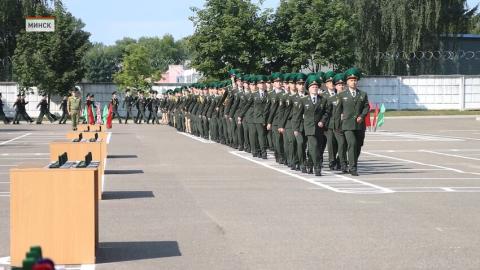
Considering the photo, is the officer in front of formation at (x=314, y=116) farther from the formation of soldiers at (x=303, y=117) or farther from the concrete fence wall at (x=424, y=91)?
the concrete fence wall at (x=424, y=91)

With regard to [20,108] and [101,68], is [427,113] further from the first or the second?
[101,68]

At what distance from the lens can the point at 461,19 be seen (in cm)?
7200

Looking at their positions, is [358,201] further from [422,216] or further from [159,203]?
[159,203]

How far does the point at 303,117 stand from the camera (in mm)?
19438

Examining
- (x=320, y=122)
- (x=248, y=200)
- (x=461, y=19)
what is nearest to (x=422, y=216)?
(x=248, y=200)

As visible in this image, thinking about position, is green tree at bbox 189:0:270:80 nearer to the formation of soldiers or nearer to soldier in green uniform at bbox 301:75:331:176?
the formation of soldiers

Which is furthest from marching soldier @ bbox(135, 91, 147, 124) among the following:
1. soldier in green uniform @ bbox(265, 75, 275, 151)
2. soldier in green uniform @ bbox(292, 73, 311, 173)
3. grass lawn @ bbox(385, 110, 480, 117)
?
soldier in green uniform @ bbox(292, 73, 311, 173)

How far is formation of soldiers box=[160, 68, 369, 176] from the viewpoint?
1895 centimetres

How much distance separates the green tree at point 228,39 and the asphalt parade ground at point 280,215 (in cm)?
3770

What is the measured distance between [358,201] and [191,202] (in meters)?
2.41

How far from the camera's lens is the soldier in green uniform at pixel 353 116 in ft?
61.7

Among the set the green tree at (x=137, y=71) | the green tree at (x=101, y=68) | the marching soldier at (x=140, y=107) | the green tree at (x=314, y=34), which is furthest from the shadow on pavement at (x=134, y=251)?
the green tree at (x=101, y=68)

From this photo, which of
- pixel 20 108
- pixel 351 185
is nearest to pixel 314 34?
pixel 20 108

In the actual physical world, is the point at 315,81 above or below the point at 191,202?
above
